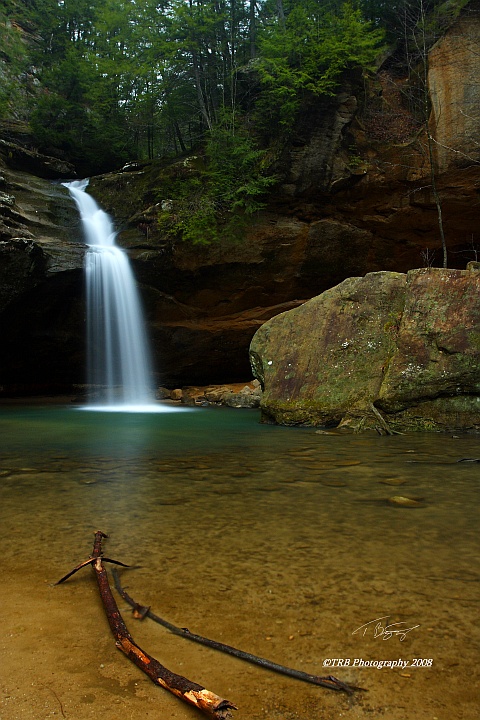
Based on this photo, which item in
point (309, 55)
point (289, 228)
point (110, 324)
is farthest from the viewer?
point (110, 324)

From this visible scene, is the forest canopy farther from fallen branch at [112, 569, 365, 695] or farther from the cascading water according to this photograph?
fallen branch at [112, 569, 365, 695]

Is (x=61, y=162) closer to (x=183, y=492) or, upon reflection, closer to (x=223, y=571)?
(x=183, y=492)

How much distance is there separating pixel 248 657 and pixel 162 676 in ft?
0.88

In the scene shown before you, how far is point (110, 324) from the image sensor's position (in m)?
16.4

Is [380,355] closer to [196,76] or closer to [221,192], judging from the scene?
[221,192]

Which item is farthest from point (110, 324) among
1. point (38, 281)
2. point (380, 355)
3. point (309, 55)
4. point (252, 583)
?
point (252, 583)

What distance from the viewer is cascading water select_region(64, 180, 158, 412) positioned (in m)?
15.2

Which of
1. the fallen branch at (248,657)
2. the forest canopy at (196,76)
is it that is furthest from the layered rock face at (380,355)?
the forest canopy at (196,76)

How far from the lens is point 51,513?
2938 mm
